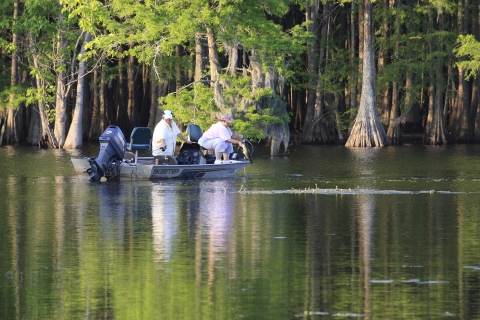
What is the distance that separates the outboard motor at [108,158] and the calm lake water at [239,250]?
490mm

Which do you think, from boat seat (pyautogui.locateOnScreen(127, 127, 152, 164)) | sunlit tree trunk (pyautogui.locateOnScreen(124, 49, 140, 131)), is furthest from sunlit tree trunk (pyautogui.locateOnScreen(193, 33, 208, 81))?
boat seat (pyautogui.locateOnScreen(127, 127, 152, 164))

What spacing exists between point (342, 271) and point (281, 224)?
14.4 ft

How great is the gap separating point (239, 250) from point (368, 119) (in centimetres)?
3768

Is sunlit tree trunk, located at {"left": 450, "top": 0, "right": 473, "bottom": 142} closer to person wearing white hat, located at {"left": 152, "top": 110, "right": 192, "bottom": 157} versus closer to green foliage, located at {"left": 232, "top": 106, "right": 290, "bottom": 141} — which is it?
green foliage, located at {"left": 232, "top": 106, "right": 290, "bottom": 141}

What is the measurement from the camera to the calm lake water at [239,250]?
1070 centimetres

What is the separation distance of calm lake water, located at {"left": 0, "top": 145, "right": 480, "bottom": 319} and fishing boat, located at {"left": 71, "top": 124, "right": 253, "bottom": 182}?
64cm

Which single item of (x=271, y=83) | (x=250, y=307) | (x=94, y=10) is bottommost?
(x=250, y=307)

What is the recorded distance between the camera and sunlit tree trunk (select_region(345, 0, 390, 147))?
5038 cm

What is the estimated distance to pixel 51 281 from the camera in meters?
11.9

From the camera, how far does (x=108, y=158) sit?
25516 mm

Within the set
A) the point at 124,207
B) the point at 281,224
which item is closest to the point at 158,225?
the point at 281,224

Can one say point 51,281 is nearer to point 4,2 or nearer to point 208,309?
point 208,309

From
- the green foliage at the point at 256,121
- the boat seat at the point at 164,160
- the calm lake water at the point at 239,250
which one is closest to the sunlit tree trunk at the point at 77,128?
the green foliage at the point at 256,121

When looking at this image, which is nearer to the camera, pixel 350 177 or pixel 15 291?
pixel 15 291
